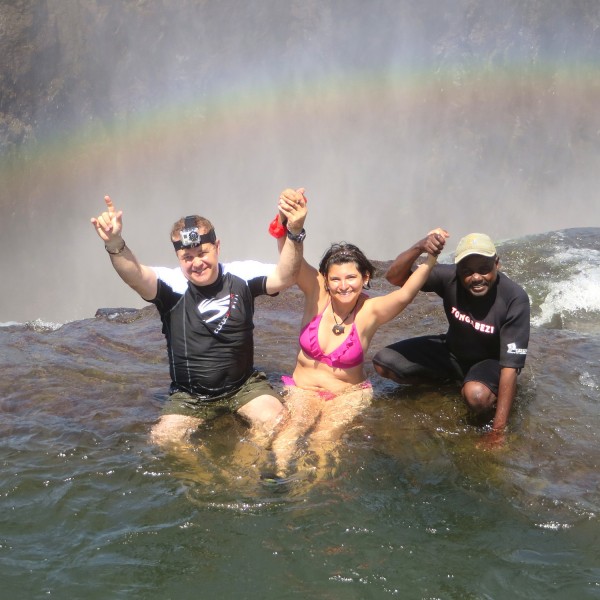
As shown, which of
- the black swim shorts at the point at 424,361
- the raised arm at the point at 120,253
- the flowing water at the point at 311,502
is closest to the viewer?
the flowing water at the point at 311,502

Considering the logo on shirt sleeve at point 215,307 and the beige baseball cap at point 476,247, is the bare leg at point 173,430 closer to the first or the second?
the logo on shirt sleeve at point 215,307

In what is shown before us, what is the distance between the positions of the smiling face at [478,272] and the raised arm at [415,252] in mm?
214

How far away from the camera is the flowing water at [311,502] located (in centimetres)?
315

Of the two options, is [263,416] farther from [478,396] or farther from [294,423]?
[478,396]

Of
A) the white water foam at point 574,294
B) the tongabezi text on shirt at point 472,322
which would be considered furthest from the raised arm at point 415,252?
the white water foam at point 574,294

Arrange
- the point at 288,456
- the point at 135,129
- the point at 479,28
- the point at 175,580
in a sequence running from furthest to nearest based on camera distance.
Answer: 1. the point at 135,129
2. the point at 479,28
3. the point at 288,456
4. the point at 175,580

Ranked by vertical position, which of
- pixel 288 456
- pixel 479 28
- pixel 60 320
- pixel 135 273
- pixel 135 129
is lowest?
pixel 60 320

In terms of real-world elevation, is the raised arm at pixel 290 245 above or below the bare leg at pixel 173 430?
above

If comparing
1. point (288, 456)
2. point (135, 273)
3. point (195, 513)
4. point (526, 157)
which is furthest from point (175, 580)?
point (526, 157)

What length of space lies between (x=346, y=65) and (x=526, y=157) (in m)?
8.09

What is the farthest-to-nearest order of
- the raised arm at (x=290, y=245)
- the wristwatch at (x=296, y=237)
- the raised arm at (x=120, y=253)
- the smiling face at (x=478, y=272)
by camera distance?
1. the smiling face at (x=478, y=272)
2. the wristwatch at (x=296, y=237)
3. the raised arm at (x=290, y=245)
4. the raised arm at (x=120, y=253)

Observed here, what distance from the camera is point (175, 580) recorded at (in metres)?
3.16

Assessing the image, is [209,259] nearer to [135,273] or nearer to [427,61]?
[135,273]

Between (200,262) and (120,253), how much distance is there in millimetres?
505
